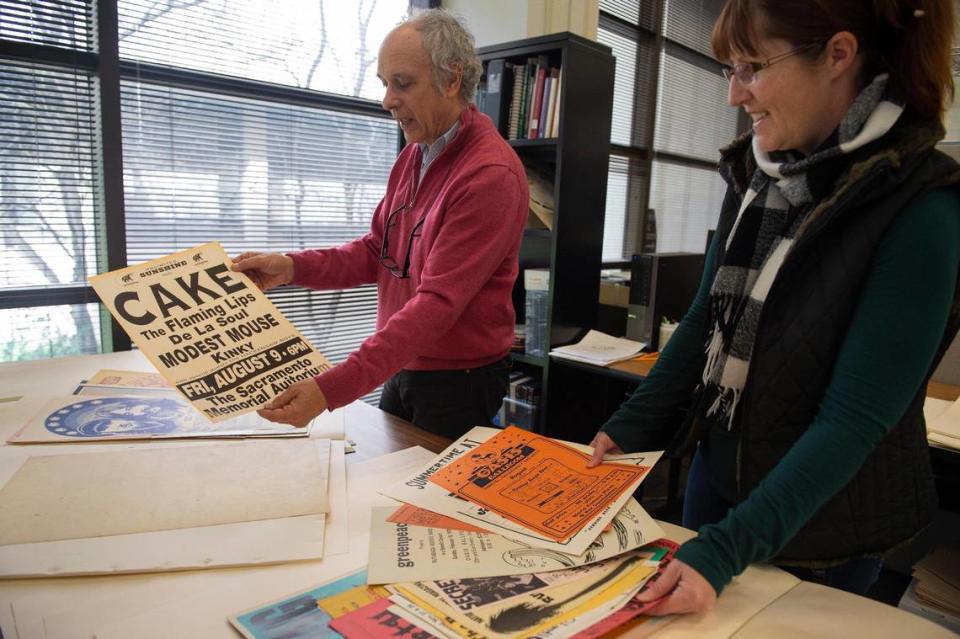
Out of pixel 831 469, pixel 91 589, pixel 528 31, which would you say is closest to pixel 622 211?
pixel 528 31

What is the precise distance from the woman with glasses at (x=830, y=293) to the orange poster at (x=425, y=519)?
261 mm

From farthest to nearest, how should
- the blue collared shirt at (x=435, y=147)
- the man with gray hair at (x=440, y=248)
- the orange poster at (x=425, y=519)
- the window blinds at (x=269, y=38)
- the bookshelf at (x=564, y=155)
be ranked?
the bookshelf at (x=564, y=155)
the window blinds at (x=269, y=38)
the blue collared shirt at (x=435, y=147)
the man with gray hair at (x=440, y=248)
the orange poster at (x=425, y=519)

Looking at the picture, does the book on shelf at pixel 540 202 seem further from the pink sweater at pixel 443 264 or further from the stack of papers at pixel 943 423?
the stack of papers at pixel 943 423

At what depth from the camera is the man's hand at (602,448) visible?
1.01 metres

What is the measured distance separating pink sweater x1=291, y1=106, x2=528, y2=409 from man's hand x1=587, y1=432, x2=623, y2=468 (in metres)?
0.37

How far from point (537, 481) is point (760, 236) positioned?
482mm

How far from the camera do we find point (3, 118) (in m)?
1.99

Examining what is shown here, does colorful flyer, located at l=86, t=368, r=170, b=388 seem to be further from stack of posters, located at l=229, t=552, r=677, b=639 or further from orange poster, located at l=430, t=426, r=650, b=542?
stack of posters, located at l=229, t=552, r=677, b=639

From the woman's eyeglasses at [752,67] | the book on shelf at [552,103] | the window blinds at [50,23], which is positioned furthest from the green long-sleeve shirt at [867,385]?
the window blinds at [50,23]

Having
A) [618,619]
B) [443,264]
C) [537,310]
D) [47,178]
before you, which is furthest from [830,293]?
[47,178]

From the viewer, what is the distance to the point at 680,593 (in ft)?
2.26

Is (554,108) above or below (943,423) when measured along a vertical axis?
above

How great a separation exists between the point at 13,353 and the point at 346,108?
5.09 ft

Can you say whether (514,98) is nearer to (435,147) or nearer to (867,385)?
(435,147)
